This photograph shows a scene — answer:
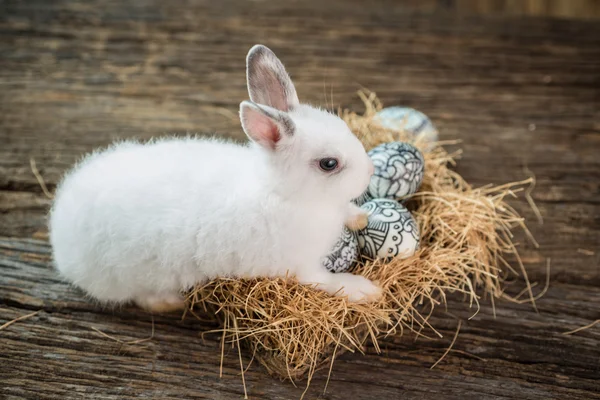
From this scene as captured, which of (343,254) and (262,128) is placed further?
(343,254)

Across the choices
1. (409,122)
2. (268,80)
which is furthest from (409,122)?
(268,80)

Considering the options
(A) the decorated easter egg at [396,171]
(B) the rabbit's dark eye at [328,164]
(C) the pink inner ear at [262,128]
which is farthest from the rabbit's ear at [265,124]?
(A) the decorated easter egg at [396,171]

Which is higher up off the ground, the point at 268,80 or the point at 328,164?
the point at 268,80

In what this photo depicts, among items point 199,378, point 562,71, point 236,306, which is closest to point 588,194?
point 562,71

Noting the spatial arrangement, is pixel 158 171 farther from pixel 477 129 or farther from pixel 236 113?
pixel 477 129

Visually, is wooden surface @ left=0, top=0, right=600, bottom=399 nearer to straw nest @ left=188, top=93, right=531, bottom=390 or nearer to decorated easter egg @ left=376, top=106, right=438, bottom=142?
straw nest @ left=188, top=93, right=531, bottom=390

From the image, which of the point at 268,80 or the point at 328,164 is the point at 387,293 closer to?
the point at 328,164

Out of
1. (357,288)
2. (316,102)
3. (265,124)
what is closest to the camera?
(265,124)
